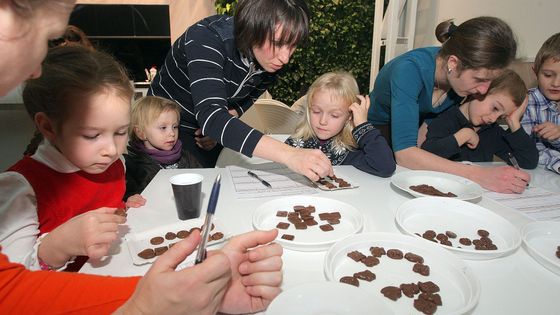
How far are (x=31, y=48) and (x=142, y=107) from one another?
1.57m

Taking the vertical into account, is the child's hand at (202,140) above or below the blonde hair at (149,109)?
below

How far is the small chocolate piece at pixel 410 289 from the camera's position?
89 centimetres

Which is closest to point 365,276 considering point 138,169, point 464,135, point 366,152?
point 366,152

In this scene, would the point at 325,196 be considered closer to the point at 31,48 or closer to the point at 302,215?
the point at 302,215

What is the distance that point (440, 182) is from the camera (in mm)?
1755

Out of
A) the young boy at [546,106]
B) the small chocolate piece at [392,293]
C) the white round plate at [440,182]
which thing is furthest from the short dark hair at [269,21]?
the young boy at [546,106]

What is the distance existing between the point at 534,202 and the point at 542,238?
1.24 ft

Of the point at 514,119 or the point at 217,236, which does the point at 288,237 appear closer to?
the point at 217,236

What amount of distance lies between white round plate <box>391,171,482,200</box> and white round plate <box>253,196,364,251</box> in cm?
36

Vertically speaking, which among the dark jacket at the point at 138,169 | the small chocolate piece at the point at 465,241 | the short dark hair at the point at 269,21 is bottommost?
the dark jacket at the point at 138,169

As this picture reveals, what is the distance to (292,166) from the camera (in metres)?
1.53

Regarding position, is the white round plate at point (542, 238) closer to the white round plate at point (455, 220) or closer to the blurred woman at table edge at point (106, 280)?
the white round plate at point (455, 220)

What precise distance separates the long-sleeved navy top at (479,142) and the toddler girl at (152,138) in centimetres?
161

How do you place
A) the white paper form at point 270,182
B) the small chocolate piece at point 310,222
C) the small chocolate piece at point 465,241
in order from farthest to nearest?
1. the white paper form at point 270,182
2. the small chocolate piece at point 310,222
3. the small chocolate piece at point 465,241
